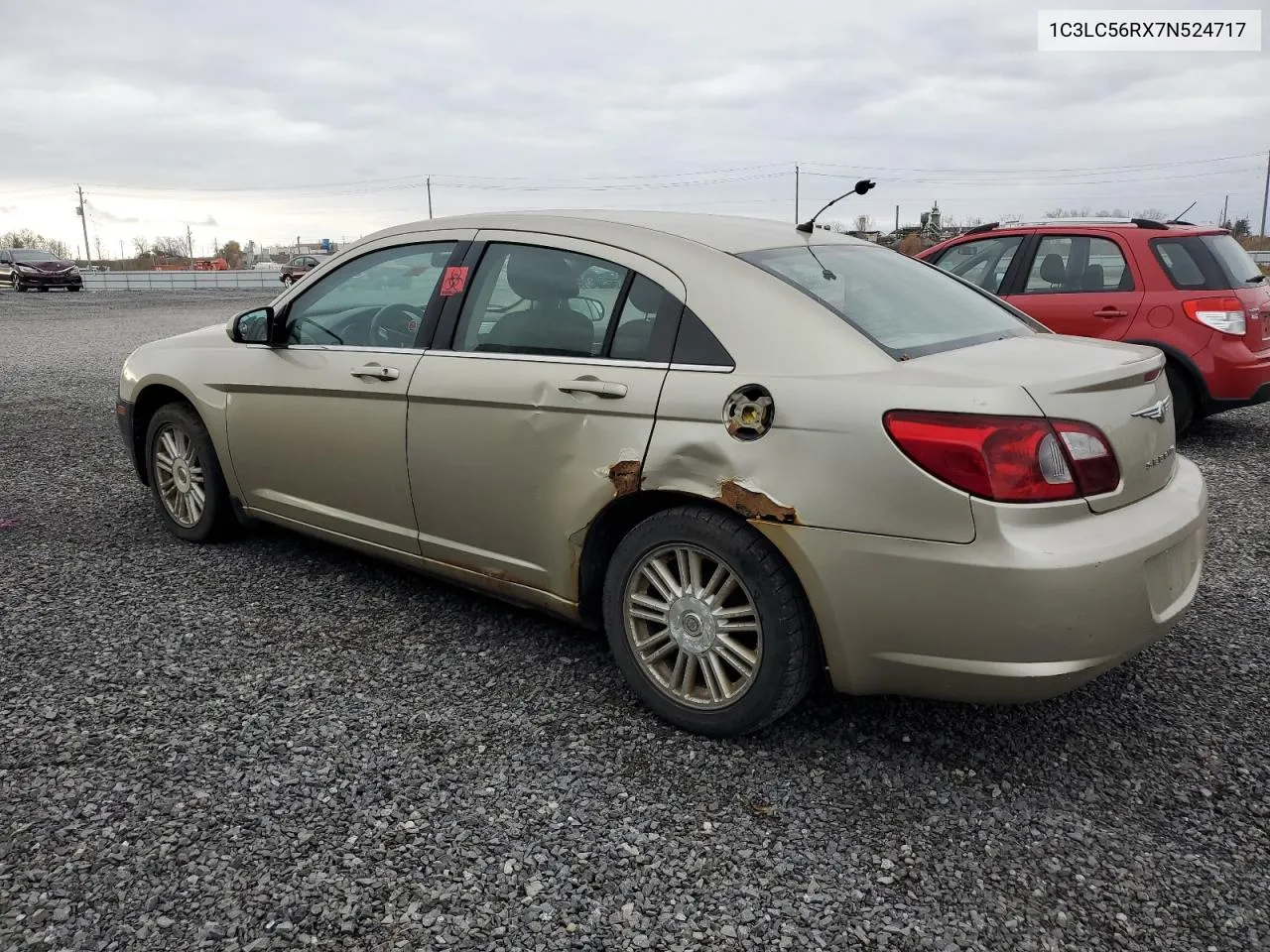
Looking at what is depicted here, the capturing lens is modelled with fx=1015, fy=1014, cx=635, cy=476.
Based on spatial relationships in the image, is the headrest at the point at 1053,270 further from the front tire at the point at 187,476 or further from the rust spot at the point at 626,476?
the front tire at the point at 187,476

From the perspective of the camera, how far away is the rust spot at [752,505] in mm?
2756

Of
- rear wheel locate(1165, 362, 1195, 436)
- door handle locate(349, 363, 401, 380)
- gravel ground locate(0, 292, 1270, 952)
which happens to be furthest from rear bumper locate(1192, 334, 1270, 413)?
door handle locate(349, 363, 401, 380)

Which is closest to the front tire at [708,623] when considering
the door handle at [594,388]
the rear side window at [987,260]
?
the door handle at [594,388]

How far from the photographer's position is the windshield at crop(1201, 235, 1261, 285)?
720 centimetres

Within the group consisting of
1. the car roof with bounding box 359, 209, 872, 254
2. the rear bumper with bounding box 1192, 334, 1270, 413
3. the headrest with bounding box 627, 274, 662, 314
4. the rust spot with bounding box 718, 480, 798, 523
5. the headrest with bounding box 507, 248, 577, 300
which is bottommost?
the rear bumper with bounding box 1192, 334, 1270, 413

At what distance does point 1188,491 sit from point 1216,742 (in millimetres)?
769

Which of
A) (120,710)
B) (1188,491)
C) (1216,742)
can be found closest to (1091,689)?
(1216,742)

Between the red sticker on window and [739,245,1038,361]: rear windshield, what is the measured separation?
111 cm

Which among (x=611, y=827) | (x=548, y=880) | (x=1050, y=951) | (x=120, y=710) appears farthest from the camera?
(x=120, y=710)

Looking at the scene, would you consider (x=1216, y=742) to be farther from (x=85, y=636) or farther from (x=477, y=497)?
(x=85, y=636)

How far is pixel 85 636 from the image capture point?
3.89m

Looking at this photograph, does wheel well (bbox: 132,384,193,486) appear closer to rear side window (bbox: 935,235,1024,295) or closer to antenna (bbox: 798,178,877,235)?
antenna (bbox: 798,178,877,235)

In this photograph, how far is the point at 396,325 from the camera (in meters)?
3.93

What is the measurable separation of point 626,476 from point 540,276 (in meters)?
0.89
